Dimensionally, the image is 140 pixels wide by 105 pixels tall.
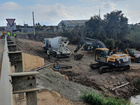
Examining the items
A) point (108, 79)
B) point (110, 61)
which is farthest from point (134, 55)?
point (108, 79)

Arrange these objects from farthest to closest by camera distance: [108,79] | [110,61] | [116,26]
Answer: [116,26] < [110,61] < [108,79]

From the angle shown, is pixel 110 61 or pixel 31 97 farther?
pixel 110 61

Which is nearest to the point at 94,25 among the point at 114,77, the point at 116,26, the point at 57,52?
the point at 116,26

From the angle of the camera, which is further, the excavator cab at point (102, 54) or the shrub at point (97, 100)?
the excavator cab at point (102, 54)

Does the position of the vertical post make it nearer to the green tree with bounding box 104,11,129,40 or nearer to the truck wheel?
the truck wheel

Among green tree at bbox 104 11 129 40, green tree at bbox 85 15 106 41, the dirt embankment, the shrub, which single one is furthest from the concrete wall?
green tree at bbox 104 11 129 40

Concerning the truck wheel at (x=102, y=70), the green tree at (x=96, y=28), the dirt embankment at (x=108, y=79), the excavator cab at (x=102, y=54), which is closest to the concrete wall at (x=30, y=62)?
the dirt embankment at (x=108, y=79)

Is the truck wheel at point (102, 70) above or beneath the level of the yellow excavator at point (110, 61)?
beneath

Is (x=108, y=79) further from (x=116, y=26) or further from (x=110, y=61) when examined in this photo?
(x=116, y=26)

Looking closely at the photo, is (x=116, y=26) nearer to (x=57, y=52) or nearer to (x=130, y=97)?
(x=57, y=52)

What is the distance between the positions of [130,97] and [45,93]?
7590mm

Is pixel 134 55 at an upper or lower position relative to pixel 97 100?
upper

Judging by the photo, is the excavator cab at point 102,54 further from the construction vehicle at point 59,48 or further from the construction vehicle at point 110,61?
the construction vehicle at point 59,48

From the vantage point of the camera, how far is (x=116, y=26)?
31141 mm
